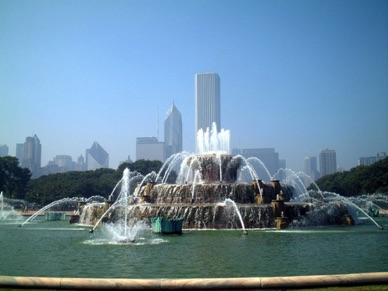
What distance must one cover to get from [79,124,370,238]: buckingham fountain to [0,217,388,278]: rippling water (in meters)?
7.20

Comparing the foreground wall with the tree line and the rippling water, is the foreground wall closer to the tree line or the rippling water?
the rippling water

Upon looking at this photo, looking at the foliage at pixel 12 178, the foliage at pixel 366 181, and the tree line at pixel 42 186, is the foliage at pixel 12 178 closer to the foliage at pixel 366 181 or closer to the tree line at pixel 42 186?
the tree line at pixel 42 186

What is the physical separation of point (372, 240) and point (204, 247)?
8.99m

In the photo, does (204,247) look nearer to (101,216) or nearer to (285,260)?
(285,260)

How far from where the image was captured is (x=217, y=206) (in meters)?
32.1

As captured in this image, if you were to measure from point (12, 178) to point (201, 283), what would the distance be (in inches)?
4564

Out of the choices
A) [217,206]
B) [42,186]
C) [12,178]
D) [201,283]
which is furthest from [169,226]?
[12,178]

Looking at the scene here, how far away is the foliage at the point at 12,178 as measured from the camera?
112 metres

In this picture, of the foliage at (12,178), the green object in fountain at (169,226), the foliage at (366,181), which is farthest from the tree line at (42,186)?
the green object in fountain at (169,226)

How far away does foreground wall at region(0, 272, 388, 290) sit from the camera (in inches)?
382

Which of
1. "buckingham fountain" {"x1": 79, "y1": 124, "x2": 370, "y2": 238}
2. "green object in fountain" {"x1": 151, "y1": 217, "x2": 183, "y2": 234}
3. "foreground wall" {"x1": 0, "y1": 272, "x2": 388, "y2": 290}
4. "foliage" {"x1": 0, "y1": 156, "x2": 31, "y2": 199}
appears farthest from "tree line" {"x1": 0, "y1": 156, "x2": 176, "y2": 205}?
"foreground wall" {"x1": 0, "y1": 272, "x2": 388, "y2": 290}

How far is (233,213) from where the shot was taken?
31.9 m

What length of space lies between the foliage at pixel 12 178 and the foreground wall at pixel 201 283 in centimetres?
10830

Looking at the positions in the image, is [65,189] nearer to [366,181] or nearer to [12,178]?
[12,178]
